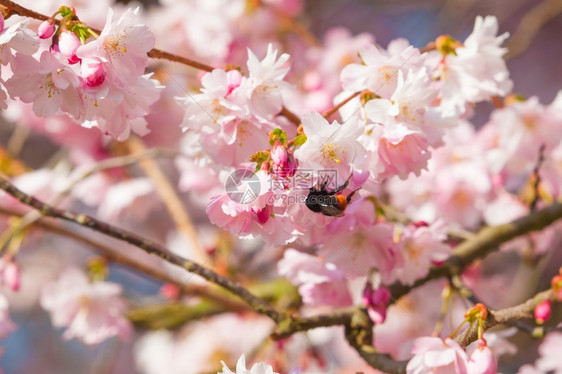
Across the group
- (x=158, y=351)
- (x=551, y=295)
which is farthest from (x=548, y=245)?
(x=158, y=351)

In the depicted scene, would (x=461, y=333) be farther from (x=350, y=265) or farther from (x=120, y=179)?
(x=120, y=179)

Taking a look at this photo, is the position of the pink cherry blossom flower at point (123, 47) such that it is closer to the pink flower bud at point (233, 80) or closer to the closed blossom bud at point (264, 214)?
the pink flower bud at point (233, 80)

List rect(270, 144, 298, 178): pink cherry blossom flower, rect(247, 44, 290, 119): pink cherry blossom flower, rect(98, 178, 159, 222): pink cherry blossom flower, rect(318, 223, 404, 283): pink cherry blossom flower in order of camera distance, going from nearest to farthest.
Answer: rect(270, 144, 298, 178): pink cherry blossom flower → rect(247, 44, 290, 119): pink cherry blossom flower → rect(318, 223, 404, 283): pink cherry blossom flower → rect(98, 178, 159, 222): pink cherry blossom flower

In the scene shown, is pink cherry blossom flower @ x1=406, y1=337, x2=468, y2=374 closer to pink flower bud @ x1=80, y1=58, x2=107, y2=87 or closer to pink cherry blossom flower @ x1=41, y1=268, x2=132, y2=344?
pink flower bud @ x1=80, y1=58, x2=107, y2=87

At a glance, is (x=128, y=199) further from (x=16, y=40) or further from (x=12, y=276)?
(x=16, y=40)

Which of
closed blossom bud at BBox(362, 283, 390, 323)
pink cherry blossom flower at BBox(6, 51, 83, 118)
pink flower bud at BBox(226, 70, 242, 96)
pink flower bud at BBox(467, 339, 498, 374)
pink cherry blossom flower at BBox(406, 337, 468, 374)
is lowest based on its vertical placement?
pink flower bud at BBox(467, 339, 498, 374)

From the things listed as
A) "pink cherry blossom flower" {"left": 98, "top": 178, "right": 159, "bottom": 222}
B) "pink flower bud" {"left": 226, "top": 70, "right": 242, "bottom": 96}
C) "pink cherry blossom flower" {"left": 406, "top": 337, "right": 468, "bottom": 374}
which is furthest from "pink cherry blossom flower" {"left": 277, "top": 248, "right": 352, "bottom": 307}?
"pink cherry blossom flower" {"left": 98, "top": 178, "right": 159, "bottom": 222}


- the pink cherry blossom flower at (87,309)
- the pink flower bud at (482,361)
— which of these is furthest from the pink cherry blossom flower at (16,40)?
the pink cherry blossom flower at (87,309)
